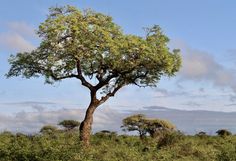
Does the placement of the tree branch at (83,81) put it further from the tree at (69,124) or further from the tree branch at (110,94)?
the tree at (69,124)

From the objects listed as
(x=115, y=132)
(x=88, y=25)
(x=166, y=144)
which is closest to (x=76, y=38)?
(x=88, y=25)

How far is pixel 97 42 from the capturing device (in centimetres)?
3331

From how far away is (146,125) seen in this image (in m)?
50.6

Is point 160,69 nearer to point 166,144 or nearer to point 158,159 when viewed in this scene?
point 166,144

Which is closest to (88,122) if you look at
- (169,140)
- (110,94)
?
(110,94)

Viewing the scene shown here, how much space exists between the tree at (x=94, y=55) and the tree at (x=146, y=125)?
1330 cm

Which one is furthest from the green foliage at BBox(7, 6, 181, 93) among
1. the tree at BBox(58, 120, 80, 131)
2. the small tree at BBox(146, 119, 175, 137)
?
the tree at BBox(58, 120, 80, 131)

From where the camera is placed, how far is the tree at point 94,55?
33.3 metres

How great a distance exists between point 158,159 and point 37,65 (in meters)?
14.8

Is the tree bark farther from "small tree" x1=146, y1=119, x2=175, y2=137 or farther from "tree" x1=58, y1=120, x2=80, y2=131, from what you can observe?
"tree" x1=58, y1=120, x2=80, y2=131

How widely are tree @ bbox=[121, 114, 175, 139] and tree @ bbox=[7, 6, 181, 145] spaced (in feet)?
43.6

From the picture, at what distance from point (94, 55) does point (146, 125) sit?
18.2 meters

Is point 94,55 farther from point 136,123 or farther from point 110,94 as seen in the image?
point 136,123

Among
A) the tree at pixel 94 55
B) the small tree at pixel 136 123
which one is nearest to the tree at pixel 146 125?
the small tree at pixel 136 123
